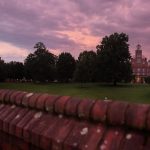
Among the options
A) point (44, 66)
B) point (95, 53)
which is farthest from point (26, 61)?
point (95, 53)

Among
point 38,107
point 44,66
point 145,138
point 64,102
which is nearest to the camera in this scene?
point 145,138

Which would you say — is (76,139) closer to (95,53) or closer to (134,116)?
(134,116)

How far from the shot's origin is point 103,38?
114 meters

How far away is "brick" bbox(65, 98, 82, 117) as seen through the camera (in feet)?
9.86

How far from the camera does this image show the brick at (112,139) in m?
2.52

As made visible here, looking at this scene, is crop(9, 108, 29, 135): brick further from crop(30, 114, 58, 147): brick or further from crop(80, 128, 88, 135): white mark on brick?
crop(80, 128, 88, 135): white mark on brick

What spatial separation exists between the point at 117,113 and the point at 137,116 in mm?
→ 167

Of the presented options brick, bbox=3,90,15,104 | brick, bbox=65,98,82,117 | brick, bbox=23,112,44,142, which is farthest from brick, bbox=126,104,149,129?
brick, bbox=3,90,15,104

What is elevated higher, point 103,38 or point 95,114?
point 103,38

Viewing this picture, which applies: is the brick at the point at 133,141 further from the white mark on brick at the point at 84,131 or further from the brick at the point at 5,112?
the brick at the point at 5,112

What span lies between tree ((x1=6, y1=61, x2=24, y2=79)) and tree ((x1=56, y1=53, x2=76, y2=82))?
56.2ft

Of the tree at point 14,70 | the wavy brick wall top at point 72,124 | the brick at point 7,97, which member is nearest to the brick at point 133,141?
the wavy brick wall top at point 72,124

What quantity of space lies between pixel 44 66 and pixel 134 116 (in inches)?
5022

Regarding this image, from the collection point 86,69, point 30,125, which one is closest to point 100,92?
point 86,69
